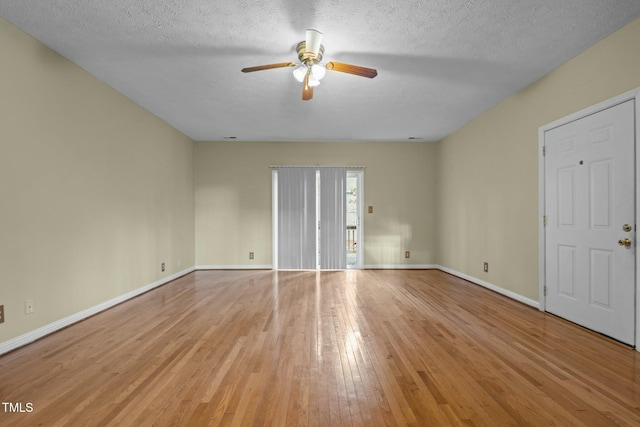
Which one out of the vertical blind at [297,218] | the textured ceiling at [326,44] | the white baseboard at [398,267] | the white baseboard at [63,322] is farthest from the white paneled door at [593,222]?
the white baseboard at [63,322]

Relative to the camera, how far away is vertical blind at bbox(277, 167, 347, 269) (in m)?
6.05

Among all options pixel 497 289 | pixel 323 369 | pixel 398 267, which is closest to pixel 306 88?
pixel 323 369

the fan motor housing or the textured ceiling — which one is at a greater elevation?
the textured ceiling

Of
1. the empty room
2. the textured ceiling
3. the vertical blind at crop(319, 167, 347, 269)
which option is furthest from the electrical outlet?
the vertical blind at crop(319, 167, 347, 269)

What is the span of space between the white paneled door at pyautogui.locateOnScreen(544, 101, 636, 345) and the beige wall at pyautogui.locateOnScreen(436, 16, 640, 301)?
0.23 metres

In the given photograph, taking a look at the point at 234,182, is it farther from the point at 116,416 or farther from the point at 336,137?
the point at 116,416

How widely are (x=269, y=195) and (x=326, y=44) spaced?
374 centimetres

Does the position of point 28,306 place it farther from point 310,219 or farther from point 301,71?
point 310,219

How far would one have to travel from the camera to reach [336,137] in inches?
229

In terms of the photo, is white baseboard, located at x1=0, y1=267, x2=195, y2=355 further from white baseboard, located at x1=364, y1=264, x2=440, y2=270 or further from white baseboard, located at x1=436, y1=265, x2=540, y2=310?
white baseboard, located at x1=436, y1=265, x2=540, y2=310

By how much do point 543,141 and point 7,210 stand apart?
16.9 ft

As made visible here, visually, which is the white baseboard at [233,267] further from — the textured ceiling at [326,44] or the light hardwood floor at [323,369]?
the textured ceiling at [326,44]

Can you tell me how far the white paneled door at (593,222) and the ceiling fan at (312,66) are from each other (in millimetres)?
2144

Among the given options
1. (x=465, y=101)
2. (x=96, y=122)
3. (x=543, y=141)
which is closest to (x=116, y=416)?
(x=96, y=122)
